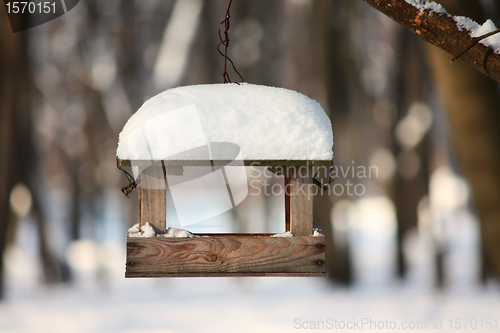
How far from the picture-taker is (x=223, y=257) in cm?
170

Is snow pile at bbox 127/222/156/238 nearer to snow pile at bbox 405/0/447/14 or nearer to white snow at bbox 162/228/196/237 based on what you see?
white snow at bbox 162/228/196/237

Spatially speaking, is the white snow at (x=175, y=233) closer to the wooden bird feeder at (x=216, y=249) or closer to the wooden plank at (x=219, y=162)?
the wooden bird feeder at (x=216, y=249)

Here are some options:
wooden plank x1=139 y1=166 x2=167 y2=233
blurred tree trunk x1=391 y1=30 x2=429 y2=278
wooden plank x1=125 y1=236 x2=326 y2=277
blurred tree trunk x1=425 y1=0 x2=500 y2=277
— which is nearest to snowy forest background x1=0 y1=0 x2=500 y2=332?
blurred tree trunk x1=391 y1=30 x2=429 y2=278

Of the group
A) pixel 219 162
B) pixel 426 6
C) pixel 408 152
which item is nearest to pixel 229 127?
pixel 219 162

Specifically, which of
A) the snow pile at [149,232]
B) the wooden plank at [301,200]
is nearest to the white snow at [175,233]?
the snow pile at [149,232]

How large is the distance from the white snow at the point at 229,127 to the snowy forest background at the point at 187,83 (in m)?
2.66

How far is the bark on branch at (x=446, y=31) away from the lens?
154 cm

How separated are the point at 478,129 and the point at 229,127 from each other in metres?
1.84

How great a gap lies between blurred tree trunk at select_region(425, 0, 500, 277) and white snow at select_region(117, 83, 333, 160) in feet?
4.81

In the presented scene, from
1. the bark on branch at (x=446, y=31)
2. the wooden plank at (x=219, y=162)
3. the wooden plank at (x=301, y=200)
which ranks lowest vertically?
the wooden plank at (x=301, y=200)

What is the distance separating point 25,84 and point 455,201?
18.1ft

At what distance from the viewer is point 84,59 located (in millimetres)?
4445

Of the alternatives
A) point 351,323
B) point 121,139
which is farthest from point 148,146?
point 351,323

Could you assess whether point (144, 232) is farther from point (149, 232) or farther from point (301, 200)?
point (301, 200)
